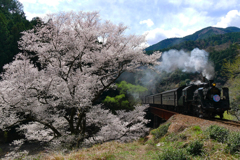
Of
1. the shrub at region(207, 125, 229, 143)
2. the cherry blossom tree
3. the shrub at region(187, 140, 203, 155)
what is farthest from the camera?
the cherry blossom tree

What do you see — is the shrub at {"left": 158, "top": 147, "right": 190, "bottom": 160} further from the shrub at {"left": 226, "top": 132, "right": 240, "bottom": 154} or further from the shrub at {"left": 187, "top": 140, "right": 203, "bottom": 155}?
the shrub at {"left": 226, "top": 132, "right": 240, "bottom": 154}

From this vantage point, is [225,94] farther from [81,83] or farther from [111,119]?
[81,83]

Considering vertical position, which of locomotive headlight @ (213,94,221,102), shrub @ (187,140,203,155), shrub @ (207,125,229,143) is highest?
locomotive headlight @ (213,94,221,102)

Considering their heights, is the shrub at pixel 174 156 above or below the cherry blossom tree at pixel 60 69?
below

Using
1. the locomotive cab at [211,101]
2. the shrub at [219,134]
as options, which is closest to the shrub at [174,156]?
the shrub at [219,134]

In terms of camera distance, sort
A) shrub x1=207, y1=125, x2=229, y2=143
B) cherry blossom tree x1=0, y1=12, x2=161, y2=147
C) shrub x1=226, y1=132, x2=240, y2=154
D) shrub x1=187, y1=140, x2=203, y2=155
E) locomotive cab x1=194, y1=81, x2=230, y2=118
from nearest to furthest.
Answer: shrub x1=226, y1=132, x2=240, y2=154 < shrub x1=187, y1=140, x2=203, y2=155 < shrub x1=207, y1=125, x2=229, y2=143 < cherry blossom tree x1=0, y1=12, x2=161, y2=147 < locomotive cab x1=194, y1=81, x2=230, y2=118

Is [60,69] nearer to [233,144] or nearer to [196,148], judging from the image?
[196,148]

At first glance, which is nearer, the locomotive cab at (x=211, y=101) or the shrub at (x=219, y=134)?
the shrub at (x=219, y=134)

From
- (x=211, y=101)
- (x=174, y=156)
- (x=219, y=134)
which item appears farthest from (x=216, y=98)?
(x=174, y=156)

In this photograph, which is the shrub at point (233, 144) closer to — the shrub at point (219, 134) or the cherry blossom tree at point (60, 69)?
the shrub at point (219, 134)

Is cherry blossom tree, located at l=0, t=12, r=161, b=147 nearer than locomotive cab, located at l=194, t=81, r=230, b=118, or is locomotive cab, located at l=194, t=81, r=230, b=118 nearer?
cherry blossom tree, located at l=0, t=12, r=161, b=147

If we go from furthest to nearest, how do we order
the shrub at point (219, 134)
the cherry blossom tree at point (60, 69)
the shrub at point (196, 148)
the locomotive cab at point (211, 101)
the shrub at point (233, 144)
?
the locomotive cab at point (211, 101), the cherry blossom tree at point (60, 69), the shrub at point (219, 134), the shrub at point (196, 148), the shrub at point (233, 144)

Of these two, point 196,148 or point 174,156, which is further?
point 196,148

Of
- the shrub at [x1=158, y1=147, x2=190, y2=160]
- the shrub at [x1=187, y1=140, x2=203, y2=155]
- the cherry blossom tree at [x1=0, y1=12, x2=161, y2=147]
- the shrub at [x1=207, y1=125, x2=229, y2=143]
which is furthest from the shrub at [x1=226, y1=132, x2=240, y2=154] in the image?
the cherry blossom tree at [x1=0, y1=12, x2=161, y2=147]
